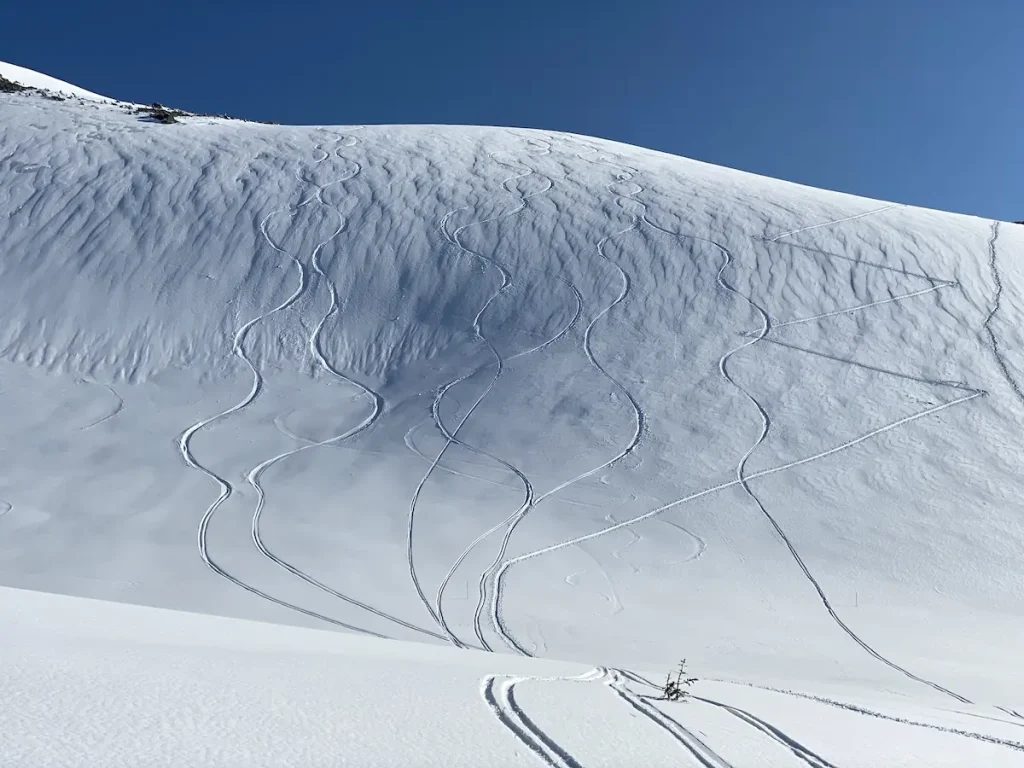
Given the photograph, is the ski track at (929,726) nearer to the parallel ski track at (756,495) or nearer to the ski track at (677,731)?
the ski track at (677,731)

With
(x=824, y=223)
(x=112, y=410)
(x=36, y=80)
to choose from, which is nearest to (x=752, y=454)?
(x=824, y=223)

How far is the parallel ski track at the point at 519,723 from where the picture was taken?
221 cm

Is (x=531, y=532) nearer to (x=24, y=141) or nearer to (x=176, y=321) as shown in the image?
(x=176, y=321)

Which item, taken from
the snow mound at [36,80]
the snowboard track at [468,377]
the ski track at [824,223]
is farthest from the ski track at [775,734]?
the snow mound at [36,80]

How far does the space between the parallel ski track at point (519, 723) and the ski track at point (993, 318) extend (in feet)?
28.1

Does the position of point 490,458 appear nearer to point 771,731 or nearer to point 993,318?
point 771,731

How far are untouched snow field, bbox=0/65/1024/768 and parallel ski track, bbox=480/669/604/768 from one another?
0.09ft

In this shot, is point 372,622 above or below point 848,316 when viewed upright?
below

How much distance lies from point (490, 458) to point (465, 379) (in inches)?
61.2

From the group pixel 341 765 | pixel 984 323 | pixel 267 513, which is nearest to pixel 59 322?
pixel 267 513

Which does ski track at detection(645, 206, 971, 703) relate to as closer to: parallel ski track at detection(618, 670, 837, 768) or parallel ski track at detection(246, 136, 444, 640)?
parallel ski track at detection(618, 670, 837, 768)

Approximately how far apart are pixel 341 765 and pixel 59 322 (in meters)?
10.7

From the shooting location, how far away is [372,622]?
236 inches

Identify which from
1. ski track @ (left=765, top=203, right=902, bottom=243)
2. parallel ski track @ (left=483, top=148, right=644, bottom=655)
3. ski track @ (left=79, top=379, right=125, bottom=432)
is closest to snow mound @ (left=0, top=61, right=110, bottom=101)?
ski track @ (left=79, top=379, right=125, bottom=432)
